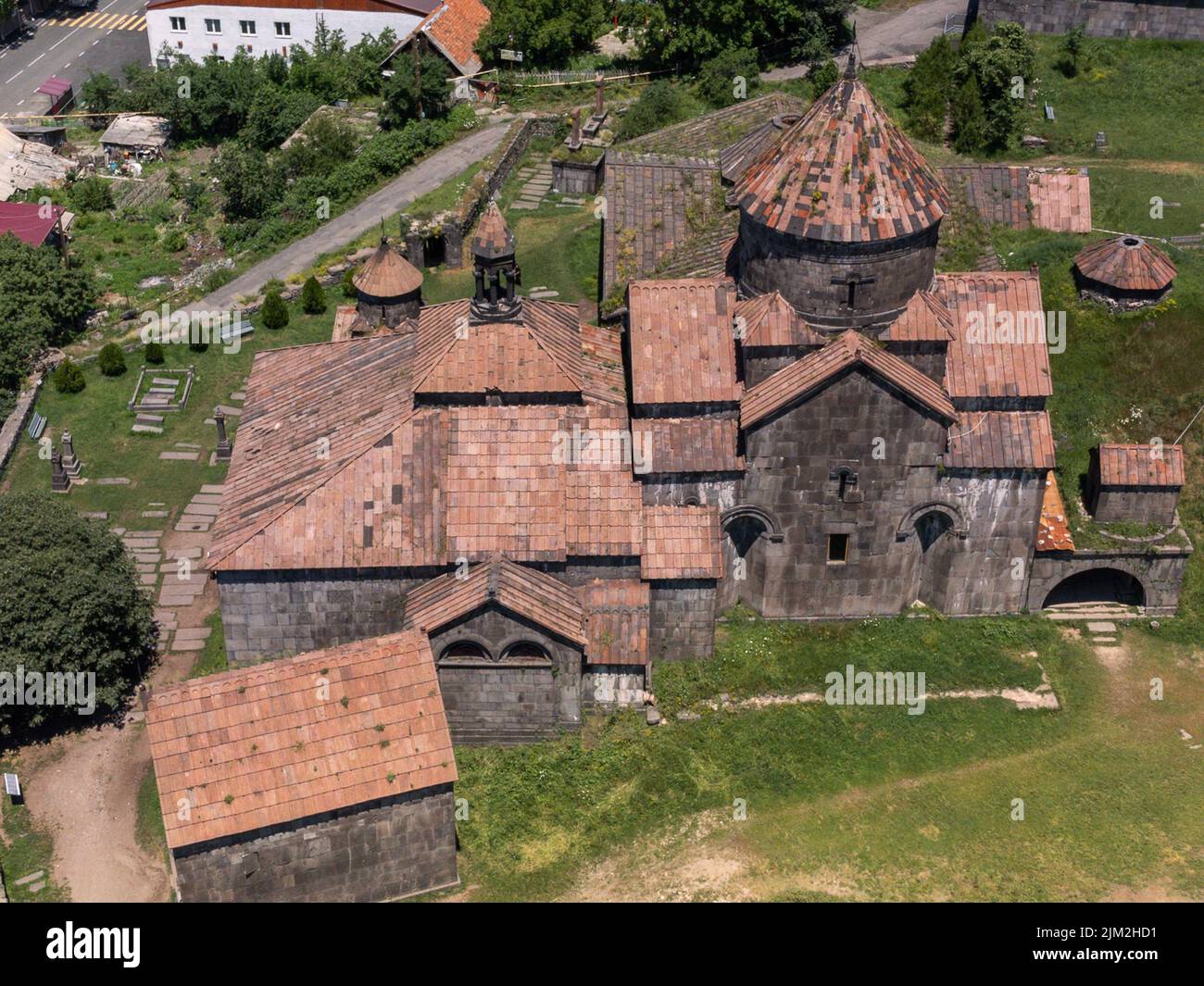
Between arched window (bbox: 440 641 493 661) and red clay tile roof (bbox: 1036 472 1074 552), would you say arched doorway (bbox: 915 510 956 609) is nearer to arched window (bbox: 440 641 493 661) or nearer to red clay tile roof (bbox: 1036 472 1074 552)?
red clay tile roof (bbox: 1036 472 1074 552)

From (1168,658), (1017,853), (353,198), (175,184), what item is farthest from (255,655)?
(175,184)

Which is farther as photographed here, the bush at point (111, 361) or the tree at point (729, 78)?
the tree at point (729, 78)

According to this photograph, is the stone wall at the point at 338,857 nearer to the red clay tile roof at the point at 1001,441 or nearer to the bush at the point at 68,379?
the red clay tile roof at the point at 1001,441

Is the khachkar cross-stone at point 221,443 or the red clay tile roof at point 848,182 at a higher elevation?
the red clay tile roof at point 848,182

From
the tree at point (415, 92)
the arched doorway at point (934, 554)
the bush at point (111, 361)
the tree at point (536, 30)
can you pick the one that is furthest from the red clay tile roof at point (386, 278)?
the tree at point (536, 30)

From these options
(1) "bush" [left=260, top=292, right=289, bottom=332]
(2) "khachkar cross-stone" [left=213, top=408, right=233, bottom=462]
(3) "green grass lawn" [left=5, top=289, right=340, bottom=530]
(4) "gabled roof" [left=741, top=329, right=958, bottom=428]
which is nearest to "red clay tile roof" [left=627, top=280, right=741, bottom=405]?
(4) "gabled roof" [left=741, top=329, right=958, bottom=428]
